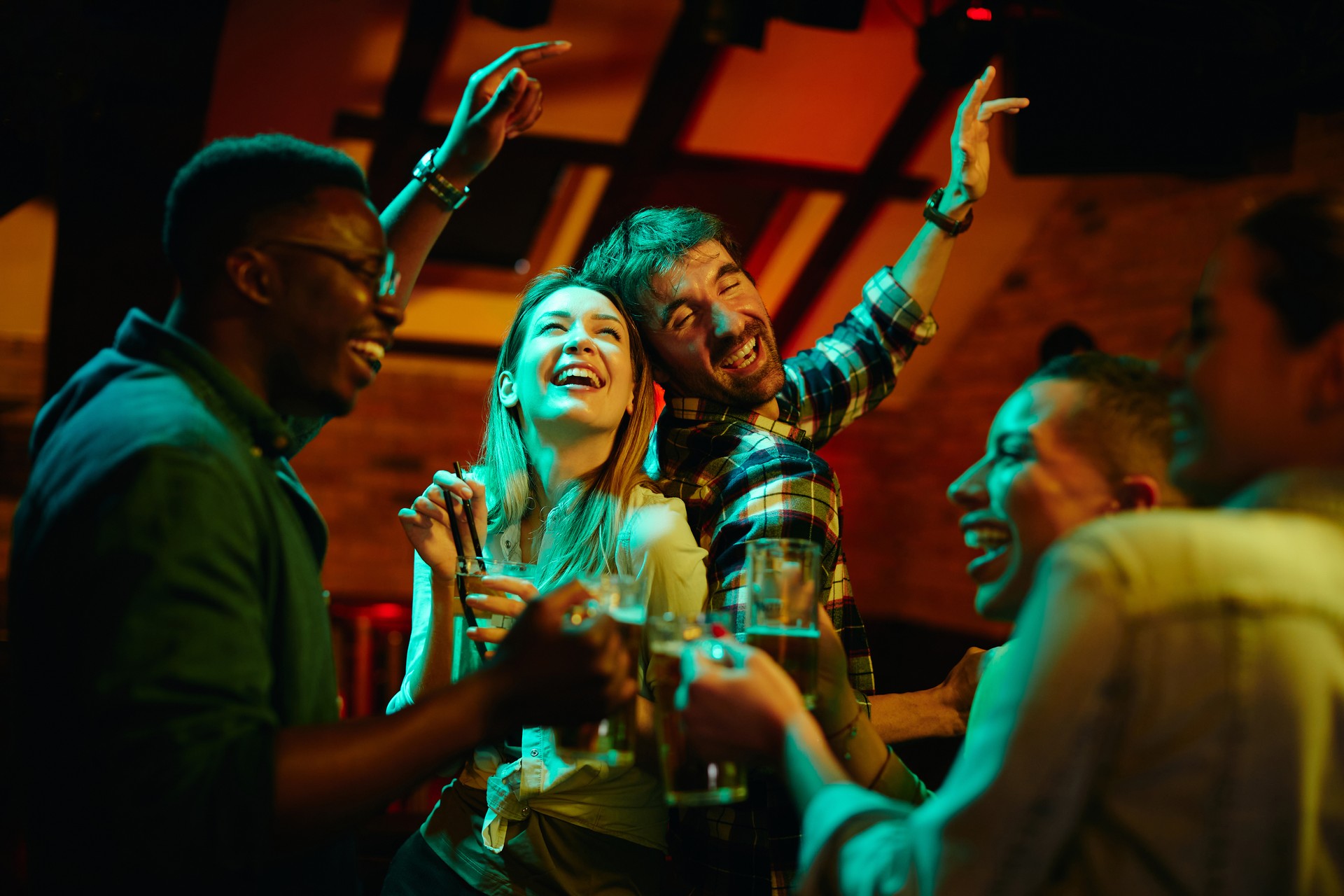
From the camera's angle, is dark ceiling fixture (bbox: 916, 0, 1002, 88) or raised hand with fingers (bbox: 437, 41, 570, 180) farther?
dark ceiling fixture (bbox: 916, 0, 1002, 88)

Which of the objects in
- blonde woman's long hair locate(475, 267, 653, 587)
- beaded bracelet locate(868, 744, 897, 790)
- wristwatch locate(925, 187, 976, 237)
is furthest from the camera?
wristwatch locate(925, 187, 976, 237)

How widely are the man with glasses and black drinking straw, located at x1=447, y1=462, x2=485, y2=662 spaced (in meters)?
0.31

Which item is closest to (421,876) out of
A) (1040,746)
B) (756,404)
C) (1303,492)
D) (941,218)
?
(756,404)

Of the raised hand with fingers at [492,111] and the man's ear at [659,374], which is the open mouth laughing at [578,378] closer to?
the man's ear at [659,374]

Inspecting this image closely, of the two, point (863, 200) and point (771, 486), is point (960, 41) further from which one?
→ point (771, 486)

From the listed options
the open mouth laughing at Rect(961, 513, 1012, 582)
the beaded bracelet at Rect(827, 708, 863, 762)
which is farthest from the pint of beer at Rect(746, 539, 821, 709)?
the open mouth laughing at Rect(961, 513, 1012, 582)

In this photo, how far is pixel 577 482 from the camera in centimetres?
211

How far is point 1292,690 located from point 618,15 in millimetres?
4244

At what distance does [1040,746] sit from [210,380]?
3.17 ft

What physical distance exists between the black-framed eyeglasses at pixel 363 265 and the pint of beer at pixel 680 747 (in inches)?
20.9

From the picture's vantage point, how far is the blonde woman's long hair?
1962 mm

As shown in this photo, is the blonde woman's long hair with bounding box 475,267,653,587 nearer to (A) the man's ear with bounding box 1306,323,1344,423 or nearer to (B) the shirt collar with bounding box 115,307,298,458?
(B) the shirt collar with bounding box 115,307,298,458

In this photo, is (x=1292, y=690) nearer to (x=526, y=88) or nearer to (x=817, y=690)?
(x=817, y=690)

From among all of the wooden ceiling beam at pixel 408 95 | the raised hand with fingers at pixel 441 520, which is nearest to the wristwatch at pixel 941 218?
the raised hand with fingers at pixel 441 520
